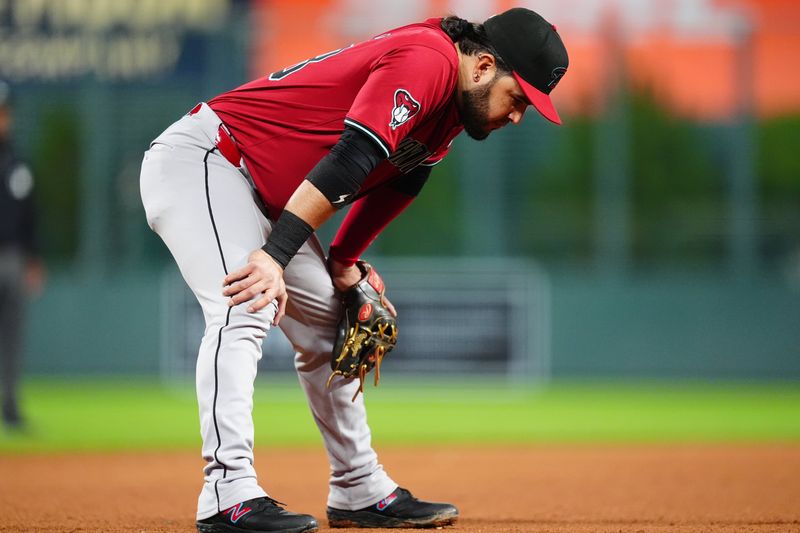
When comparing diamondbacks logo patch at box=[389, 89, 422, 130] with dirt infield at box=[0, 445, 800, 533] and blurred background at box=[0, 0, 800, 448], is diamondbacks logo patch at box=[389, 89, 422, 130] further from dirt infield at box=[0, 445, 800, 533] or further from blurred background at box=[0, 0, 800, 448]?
blurred background at box=[0, 0, 800, 448]

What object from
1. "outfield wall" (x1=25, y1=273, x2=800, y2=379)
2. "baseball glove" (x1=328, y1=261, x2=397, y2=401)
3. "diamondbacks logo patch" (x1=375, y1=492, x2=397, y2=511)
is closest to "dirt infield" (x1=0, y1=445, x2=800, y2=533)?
"diamondbacks logo patch" (x1=375, y1=492, x2=397, y2=511)

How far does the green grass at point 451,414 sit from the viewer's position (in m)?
6.91

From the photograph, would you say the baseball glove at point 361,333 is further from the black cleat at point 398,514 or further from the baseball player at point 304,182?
the black cleat at point 398,514

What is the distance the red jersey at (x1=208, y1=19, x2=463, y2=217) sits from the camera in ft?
9.62

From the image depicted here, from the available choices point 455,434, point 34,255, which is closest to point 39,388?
point 34,255

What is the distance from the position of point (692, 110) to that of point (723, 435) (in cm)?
565

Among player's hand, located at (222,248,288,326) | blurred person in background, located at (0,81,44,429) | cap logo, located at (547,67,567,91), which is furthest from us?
blurred person in background, located at (0,81,44,429)

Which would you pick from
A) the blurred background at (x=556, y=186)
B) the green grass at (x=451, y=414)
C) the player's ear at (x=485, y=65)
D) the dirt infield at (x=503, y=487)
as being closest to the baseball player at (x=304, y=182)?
the player's ear at (x=485, y=65)

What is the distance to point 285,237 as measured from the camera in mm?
2971

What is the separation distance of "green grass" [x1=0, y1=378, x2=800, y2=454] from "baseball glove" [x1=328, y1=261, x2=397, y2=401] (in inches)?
126

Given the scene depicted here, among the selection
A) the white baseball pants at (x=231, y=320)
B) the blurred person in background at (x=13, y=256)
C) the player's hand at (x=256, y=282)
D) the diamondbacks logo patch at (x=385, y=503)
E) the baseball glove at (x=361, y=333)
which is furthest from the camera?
the blurred person in background at (x=13, y=256)

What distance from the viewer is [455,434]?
23.6 ft

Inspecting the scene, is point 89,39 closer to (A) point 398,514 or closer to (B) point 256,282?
(A) point 398,514

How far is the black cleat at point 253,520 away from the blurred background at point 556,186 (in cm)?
708
